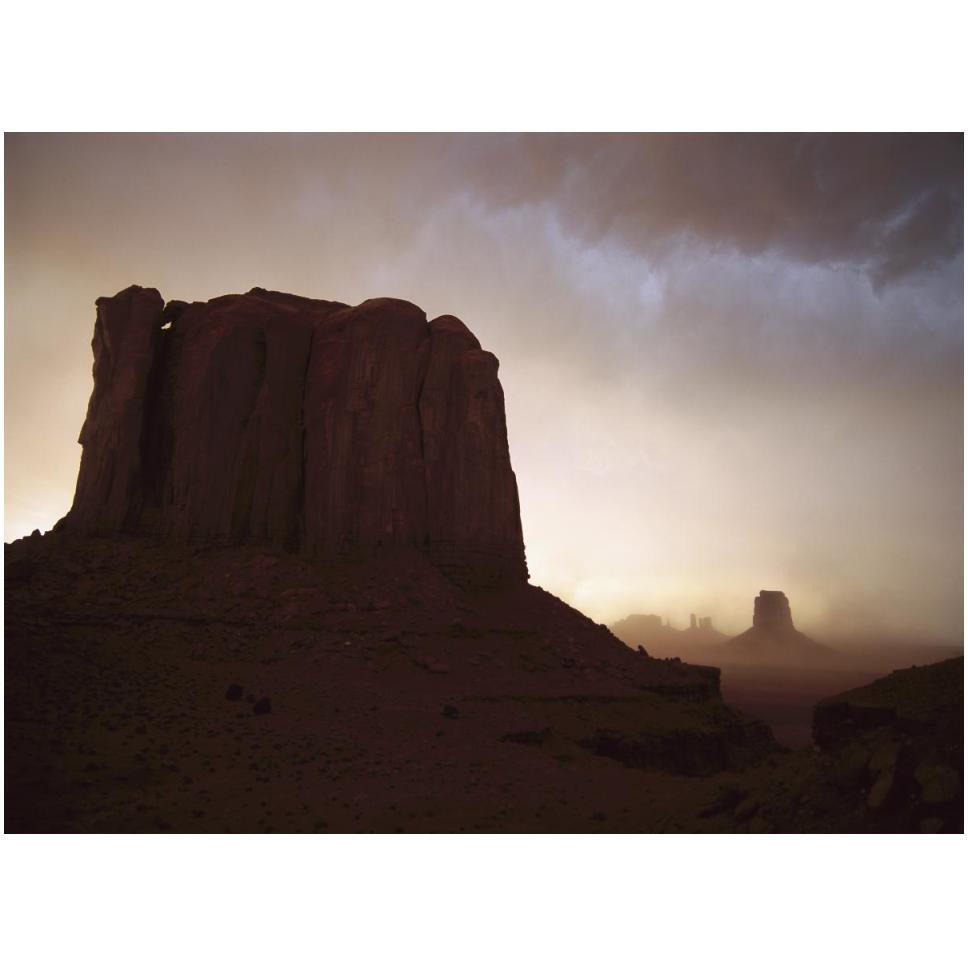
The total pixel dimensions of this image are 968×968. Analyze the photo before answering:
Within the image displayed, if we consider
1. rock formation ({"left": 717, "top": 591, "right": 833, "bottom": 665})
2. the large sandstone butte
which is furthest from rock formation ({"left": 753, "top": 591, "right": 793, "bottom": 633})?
the large sandstone butte

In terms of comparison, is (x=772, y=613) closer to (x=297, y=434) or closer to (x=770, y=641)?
(x=770, y=641)

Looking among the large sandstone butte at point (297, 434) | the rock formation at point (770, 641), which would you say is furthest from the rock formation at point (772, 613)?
the large sandstone butte at point (297, 434)

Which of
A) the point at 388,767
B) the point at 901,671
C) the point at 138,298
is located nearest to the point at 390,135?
the point at 388,767

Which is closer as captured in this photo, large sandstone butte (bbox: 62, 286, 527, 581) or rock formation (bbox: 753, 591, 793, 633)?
large sandstone butte (bbox: 62, 286, 527, 581)

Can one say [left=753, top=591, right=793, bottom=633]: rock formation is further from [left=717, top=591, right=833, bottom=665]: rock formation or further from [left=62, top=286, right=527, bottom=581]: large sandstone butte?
[left=62, top=286, right=527, bottom=581]: large sandstone butte

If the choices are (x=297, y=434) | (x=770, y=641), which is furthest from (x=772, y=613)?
(x=297, y=434)

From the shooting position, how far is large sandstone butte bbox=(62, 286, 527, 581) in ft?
97.5

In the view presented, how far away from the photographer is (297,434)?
32.3 metres

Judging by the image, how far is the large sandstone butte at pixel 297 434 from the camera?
29719mm

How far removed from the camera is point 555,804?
14.6 metres

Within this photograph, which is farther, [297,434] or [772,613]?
[772,613]

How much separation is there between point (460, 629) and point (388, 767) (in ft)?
31.5

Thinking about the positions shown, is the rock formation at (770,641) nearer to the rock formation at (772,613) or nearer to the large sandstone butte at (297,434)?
the rock formation at (772,613)

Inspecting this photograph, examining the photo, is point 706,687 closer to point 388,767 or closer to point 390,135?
point 388,767
